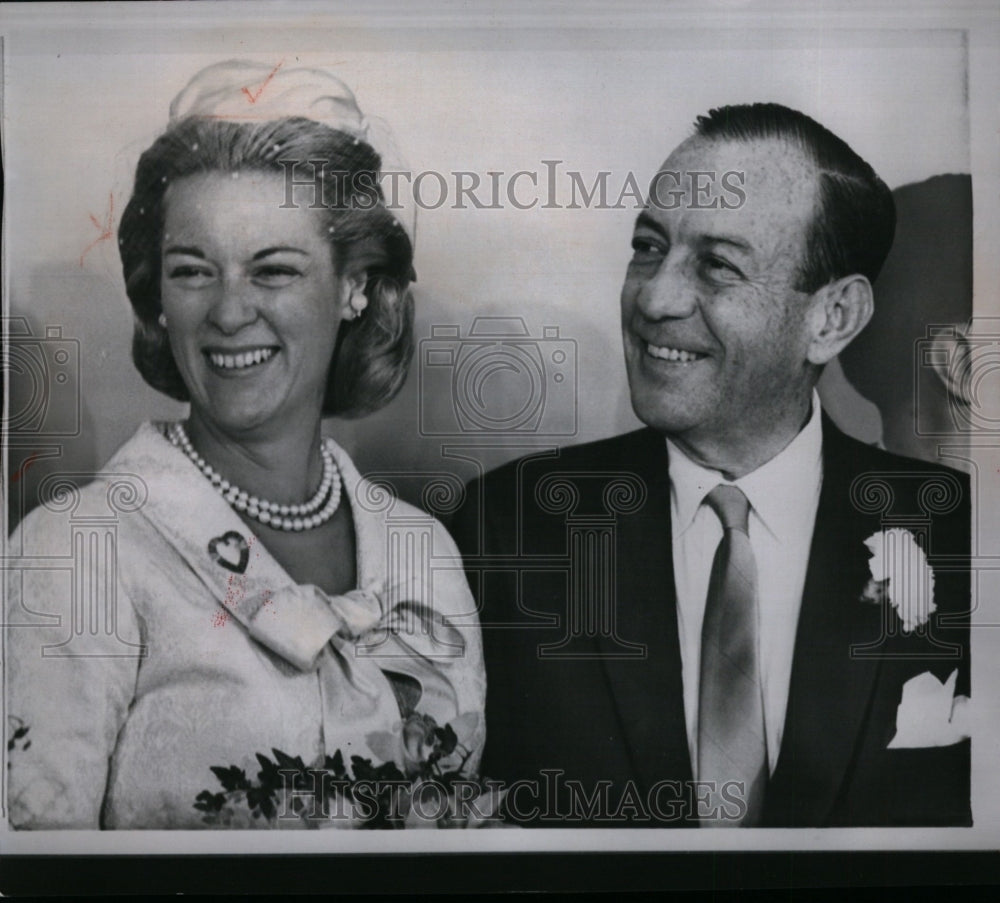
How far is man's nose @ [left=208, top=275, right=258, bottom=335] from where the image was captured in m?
2.56

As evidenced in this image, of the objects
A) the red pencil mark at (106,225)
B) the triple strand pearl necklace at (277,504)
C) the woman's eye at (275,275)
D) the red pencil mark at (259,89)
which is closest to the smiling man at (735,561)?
the triple strand pearl necklace at (277,504)

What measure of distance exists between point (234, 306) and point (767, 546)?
1382mm

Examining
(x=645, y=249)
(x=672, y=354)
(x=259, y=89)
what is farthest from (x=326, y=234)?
(x=672, y=354)

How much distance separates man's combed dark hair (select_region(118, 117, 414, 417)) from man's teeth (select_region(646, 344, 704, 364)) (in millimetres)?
573

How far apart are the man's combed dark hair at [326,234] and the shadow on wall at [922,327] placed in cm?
109

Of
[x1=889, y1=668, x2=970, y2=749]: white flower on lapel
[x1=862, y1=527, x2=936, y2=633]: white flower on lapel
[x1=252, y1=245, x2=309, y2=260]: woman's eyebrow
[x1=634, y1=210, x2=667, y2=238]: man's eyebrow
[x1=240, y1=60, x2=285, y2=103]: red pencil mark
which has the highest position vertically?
[x1=240, y1=60, x2=285, y2=103]: red pencil mark

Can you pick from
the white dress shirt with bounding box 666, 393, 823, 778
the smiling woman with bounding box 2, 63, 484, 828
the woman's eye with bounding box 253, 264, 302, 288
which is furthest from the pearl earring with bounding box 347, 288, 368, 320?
the white dress shirt with bounding box 666, 393, 823, 778

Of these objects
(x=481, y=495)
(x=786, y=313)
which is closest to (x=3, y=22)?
(x=481, y=495)

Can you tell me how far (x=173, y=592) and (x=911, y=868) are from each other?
1.90 m

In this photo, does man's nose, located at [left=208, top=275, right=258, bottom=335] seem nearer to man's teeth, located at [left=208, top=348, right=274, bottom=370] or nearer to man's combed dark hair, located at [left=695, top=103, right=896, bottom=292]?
man's teeth, located at [left=208, top=348, right=274, bottom=370]

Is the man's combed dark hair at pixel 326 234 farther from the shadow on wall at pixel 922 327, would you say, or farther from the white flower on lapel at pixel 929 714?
the white flower on lapel at pixel 929 714

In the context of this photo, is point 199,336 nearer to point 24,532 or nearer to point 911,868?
point 24,532

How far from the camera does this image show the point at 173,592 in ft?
8.47

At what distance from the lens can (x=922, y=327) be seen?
2635 millimetres
